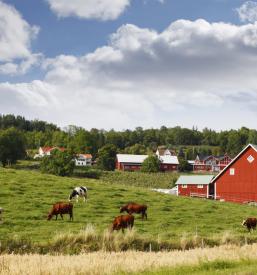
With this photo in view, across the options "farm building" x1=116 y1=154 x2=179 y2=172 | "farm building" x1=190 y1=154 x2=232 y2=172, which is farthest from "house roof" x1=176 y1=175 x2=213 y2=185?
"farm building" x1=190 y1=154 x2=232 y2=172

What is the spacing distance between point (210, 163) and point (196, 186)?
115288 millimetres

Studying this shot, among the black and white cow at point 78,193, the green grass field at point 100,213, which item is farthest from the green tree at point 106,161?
the black and white cow at point 78,193

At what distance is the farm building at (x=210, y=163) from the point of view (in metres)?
176

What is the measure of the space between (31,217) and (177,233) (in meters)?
7.95

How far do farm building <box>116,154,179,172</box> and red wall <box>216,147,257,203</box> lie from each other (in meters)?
86.4

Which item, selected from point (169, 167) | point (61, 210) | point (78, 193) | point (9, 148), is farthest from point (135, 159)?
point (61, 210)

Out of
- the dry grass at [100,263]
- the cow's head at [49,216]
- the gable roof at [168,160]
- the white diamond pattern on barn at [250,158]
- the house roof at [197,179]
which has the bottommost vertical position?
the cow's head at [49,216]

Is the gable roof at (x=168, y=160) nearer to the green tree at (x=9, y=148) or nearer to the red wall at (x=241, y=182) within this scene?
the green tree at (x=9, y=148)

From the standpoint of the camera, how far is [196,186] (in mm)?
67250

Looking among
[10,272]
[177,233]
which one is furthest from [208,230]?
[10,272]

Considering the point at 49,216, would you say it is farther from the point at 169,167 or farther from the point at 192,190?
the point at 169,167

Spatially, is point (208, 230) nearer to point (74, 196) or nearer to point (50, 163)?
point (74, 196)

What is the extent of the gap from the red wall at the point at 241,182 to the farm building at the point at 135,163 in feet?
283

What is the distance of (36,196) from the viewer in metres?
31.8
